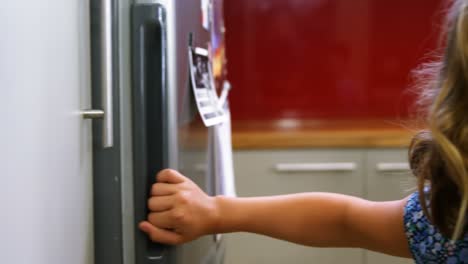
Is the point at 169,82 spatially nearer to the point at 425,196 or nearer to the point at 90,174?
the point at 90,174

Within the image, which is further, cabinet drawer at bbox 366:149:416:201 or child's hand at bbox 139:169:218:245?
cabinet drawer at bbox 366:149:416:201

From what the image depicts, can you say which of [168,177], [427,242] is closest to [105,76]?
[168,177]

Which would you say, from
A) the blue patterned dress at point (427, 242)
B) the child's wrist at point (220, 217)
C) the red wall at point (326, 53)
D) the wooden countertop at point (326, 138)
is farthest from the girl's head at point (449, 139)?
the red wall at point (326, 53)

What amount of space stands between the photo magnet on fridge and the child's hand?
178 millimetres

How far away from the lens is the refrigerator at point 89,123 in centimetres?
57

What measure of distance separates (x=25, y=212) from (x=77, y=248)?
0.14 metres

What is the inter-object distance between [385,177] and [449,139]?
131 centimetres

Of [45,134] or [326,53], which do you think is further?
[326,53]

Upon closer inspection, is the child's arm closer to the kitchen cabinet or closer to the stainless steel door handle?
the stainless steel door handle

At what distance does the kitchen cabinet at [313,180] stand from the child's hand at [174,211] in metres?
1.18

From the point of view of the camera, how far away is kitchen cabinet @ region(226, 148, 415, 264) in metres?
1.95

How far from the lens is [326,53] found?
248 centimetres

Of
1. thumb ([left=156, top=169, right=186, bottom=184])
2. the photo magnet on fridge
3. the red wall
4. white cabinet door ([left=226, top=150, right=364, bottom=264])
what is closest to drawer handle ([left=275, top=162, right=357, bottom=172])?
white cabinet door ([left=226, top=150, right=364, bottom=264])

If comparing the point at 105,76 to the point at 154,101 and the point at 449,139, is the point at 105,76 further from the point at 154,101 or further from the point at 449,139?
the point at 449,139
